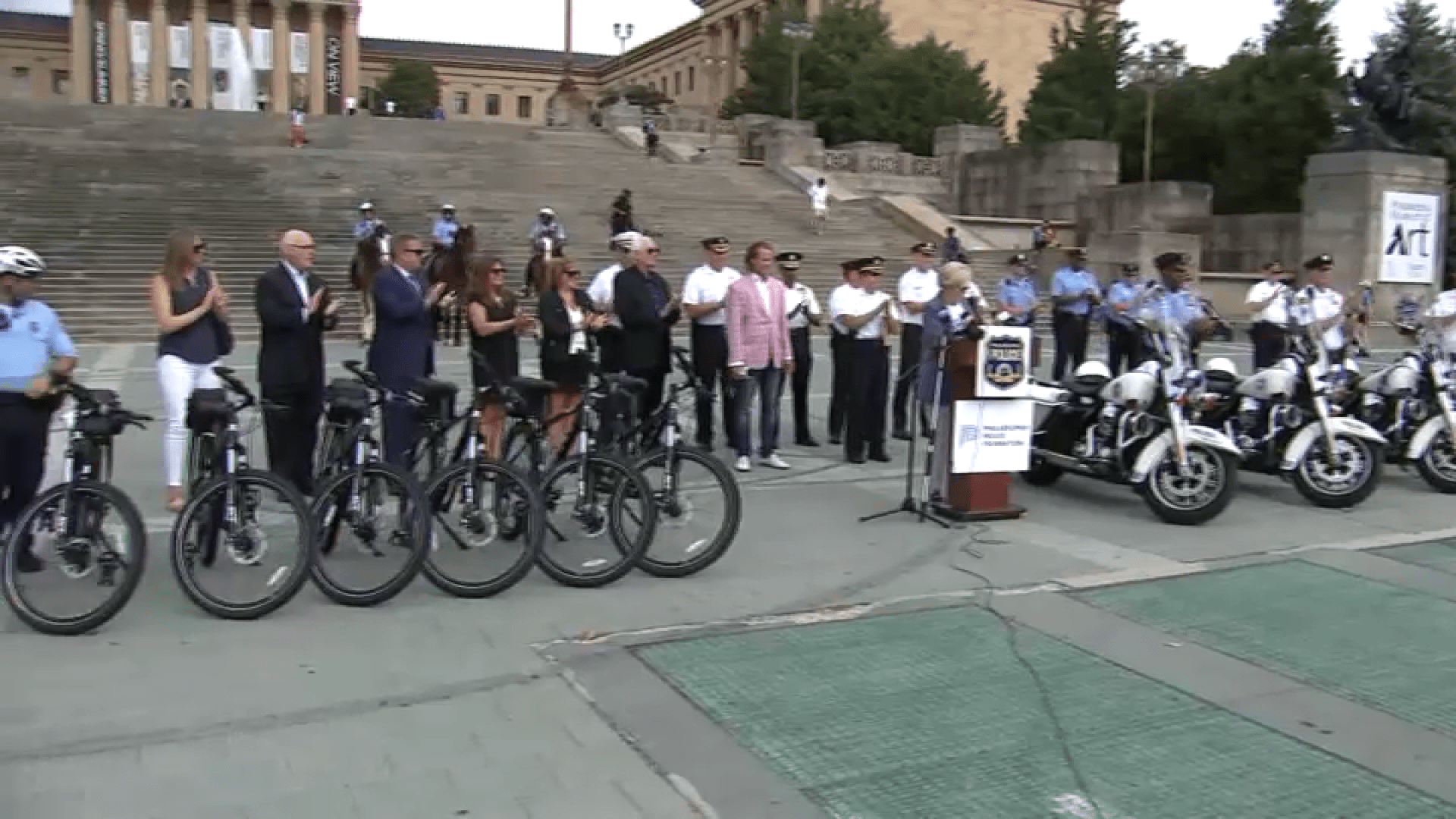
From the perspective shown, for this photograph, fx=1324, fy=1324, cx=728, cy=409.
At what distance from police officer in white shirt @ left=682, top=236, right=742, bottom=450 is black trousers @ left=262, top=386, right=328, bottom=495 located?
306cm

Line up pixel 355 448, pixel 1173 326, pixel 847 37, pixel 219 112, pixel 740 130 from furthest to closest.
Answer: pixel 847 37 < pixel 740 130 < pixel 219 112 < pixel 1173 326 < pixel 355 448

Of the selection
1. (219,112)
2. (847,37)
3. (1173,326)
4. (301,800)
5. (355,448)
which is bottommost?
(301,800)

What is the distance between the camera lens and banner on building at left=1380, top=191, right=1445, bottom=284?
77.8 feet

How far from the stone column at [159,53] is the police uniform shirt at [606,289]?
84574 millimetres

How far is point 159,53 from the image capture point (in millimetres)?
86188

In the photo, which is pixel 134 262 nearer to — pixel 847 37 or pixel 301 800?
pixel 301 800

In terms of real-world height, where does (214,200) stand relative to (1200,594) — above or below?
above

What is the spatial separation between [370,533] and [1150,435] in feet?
16.5

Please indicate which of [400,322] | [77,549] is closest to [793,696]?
[77,549]

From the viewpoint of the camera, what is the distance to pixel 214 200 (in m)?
→ 28.2

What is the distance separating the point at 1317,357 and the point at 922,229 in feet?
71.4

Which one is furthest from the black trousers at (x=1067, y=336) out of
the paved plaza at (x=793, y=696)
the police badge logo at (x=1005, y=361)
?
the paved plaza at (x=793, y=696)

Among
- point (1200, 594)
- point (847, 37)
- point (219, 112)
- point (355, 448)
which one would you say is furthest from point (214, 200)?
point (847, 37)

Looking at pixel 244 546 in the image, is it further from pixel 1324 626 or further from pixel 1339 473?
pixel 1339 473
